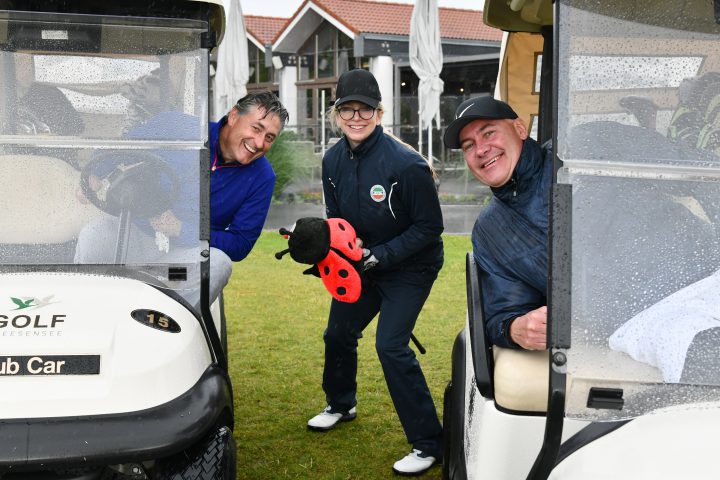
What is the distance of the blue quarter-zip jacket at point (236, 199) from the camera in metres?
3.12

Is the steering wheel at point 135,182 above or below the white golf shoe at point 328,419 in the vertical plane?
above

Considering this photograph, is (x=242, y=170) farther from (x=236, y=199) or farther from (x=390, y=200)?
(x=390, y=200)

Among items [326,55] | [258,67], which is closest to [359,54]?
[326,55]

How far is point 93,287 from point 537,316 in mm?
1117

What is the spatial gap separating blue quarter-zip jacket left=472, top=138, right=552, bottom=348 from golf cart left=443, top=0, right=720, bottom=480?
498 millimetres

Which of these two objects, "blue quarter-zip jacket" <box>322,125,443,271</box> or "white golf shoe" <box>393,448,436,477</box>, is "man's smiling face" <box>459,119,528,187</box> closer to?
"blue quarter-zip jacket" <box>322,125,443,271</box>

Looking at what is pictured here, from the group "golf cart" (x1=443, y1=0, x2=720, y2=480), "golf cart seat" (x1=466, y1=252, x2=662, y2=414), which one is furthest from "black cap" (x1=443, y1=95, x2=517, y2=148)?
"golf cart" (x1=443, y1=0, x2=720, y2=480)

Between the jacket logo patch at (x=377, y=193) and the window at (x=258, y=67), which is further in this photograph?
the window at (x=258, y=67)

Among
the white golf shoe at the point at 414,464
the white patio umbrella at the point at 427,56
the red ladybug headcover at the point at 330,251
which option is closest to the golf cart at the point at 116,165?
the red ladybug headcover at the point at 330,251

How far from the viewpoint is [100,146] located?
244 cm

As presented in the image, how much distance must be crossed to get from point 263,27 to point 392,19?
18.3ft

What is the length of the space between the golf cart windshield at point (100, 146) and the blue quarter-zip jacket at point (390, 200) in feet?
2.98

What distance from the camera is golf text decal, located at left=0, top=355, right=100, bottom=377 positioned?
78.2 inches

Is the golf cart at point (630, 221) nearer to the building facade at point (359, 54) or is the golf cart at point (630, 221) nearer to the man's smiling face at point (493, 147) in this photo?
the man's smiling face at point (493, 147)
